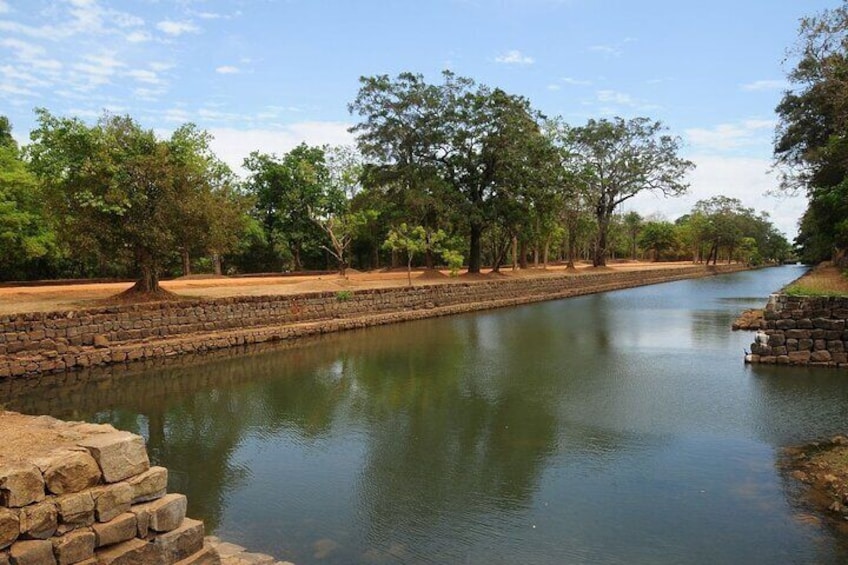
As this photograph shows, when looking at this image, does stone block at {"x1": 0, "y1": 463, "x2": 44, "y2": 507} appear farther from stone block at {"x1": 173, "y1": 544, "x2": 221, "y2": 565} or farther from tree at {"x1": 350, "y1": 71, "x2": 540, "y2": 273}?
tree at {"x1": 350, "y1": 71, "x2": 540, "y2": 273}

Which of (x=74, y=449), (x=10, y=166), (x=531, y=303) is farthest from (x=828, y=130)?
(x=10, y=166)

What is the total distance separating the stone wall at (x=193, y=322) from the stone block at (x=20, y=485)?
37.9 ft

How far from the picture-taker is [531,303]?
109ft

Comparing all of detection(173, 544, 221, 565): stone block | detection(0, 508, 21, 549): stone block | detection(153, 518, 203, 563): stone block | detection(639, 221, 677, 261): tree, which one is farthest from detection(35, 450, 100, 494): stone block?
detection(639, 221, 677, 261): tree

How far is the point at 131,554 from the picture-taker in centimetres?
463

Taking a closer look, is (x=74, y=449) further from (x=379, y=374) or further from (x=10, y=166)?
(x=10, y=166)

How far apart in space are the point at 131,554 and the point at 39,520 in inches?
29.5

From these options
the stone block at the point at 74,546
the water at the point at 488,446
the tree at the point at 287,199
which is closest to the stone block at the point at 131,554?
the stone block at the point at 74,546

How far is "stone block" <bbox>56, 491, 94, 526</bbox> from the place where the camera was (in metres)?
4.40

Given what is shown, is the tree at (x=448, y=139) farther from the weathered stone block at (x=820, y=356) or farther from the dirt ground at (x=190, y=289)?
the weathered stone block at (x=820, y=356)

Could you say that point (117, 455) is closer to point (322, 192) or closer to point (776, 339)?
point (776, 339)

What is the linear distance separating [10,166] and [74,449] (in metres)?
26.0

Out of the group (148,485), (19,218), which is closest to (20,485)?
(148,485)

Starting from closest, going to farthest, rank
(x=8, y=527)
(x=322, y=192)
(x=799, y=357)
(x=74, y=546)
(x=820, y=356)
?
(x=8, y=527) < (x=74, y=546) < (x=820, y=356) < (x=799, y=357) < (x=322, y=192)
